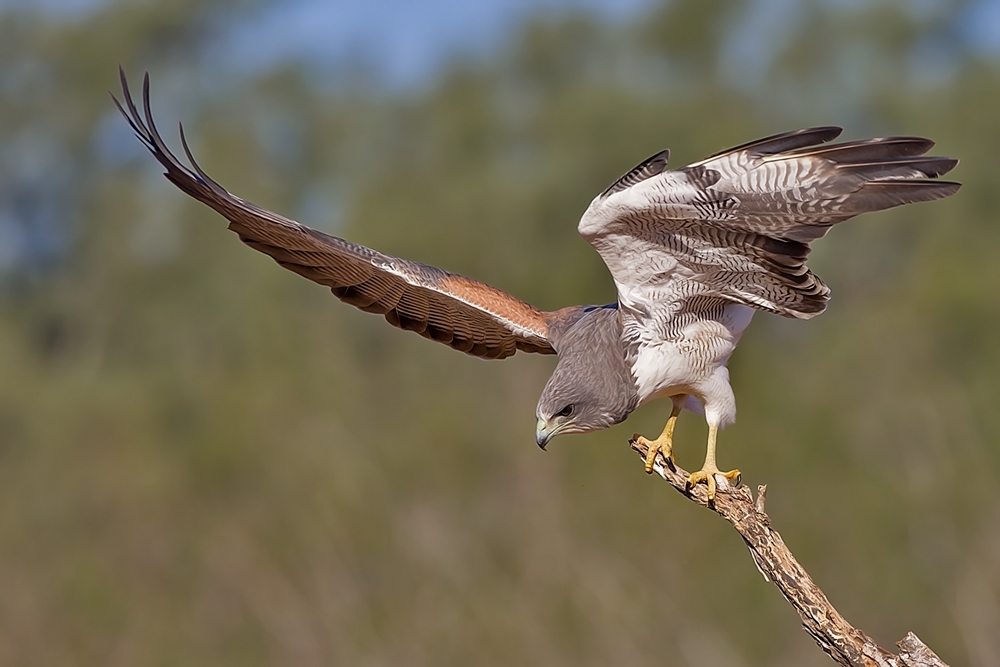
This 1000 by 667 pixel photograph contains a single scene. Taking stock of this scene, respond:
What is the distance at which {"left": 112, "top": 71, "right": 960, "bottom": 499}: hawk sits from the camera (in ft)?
23.2

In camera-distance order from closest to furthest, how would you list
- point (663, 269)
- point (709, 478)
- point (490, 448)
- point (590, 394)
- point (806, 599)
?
point (806, 599)
point (663, 269)
point (709, 478)
point (590, 394)
point (490, 448)

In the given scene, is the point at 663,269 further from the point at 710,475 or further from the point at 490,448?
the point at 490,448

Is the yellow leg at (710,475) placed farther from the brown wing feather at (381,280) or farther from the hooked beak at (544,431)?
the brown wing feather at (381,280)

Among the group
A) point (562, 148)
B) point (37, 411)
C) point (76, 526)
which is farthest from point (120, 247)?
point (76, 526)

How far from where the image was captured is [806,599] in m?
7.23

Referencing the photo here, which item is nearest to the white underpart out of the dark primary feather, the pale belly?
the pale belly

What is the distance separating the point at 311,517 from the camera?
97.6 ft

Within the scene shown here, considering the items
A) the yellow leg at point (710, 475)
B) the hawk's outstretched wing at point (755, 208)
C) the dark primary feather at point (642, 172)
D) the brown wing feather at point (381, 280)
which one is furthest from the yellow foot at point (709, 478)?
the dark primary feather at point (642, 172)

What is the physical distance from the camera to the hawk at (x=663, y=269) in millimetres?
7062

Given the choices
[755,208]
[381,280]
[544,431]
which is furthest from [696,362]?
[381,280]

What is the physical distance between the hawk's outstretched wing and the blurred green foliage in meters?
13.6

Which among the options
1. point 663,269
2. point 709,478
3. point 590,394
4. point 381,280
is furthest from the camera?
point 381,280

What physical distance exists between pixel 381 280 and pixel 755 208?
11.0 ft

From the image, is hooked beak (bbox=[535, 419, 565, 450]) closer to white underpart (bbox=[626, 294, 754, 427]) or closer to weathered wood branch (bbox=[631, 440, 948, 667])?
white underpart (bbox=[626, 294, 754, 427])
